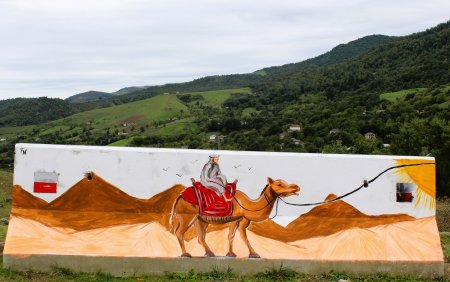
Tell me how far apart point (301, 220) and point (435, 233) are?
228 centimetres

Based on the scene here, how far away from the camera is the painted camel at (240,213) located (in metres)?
7.43

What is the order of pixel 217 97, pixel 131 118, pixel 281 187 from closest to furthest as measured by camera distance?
pixel 281 187 < pixel 131 118 < pixel 217 97

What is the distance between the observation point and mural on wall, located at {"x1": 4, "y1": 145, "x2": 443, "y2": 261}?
7.30m

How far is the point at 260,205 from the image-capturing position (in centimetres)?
752

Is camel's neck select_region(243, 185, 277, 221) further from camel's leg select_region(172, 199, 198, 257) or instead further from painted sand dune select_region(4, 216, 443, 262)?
camel's leg select_region(172, 199, 198, 257)

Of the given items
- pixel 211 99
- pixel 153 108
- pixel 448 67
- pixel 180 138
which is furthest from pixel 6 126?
pixel 448 67

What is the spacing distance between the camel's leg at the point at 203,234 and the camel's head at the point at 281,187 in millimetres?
1248

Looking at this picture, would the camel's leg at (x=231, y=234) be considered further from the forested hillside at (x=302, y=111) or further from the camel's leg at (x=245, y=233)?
the forested hillside at (x=302, y=111)

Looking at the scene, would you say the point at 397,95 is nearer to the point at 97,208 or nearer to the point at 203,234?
the point at 203,234

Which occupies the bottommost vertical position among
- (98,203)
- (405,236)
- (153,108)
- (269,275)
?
(269,275)

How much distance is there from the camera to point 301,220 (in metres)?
7.61

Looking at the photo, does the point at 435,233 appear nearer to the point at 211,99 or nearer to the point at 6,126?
the point at 211,99

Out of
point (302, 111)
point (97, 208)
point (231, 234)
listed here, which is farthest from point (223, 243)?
point (302, 111)

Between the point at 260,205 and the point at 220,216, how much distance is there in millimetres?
678
